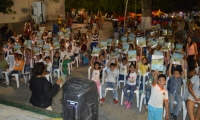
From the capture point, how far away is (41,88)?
4.04 metres

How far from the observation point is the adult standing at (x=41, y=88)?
3.97 meters

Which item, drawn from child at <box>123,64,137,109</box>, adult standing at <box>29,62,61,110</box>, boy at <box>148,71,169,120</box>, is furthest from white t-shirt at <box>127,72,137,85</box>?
adult standing at <box>29,62,61,110</box>

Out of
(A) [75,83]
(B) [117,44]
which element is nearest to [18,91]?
(B) [117,44]

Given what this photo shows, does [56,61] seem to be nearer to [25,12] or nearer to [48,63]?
[48,63]

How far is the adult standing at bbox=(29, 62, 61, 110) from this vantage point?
13.0ft

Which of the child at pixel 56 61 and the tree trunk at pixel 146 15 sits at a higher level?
the tree trunk at pixel 146 15

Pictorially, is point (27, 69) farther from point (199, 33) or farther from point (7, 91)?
point (199, 33)

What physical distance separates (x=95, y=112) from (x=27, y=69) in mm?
5796

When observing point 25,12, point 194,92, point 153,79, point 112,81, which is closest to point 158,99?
point 153,79

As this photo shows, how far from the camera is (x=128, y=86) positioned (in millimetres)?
6418

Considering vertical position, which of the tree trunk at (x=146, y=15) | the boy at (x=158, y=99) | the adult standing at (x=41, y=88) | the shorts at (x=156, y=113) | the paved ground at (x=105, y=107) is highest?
the tree trunk at (x=146, y=15)

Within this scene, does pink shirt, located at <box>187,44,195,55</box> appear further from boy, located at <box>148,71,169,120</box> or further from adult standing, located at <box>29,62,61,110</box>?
adult standing, located at <box>29,62,61,110</box>

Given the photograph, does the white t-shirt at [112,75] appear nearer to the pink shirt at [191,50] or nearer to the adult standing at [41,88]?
the adult standing at [41,88]

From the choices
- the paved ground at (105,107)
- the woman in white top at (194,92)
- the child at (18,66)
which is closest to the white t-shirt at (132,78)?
the paved ground at (105,107)
